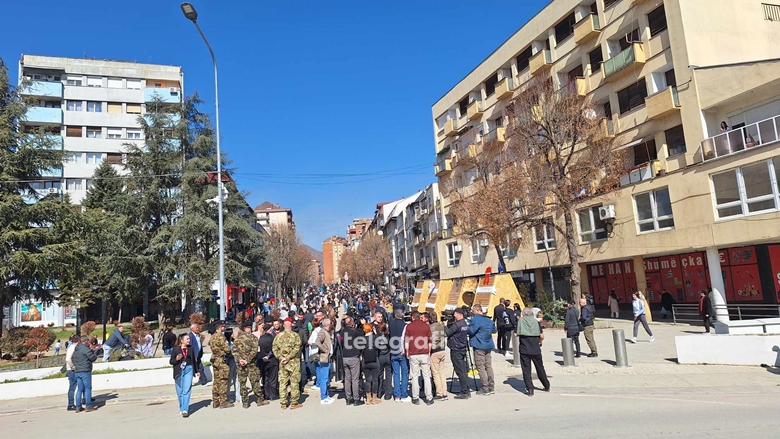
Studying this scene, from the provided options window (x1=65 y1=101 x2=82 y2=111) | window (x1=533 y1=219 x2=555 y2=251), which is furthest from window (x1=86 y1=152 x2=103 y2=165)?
window (x1=533 y1=219 x2=555 y2=251)

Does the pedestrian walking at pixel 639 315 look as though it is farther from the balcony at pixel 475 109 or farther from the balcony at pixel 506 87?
the balcony at pixel 475 109

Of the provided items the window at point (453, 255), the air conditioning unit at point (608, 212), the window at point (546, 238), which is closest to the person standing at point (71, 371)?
the air conditioning unit at point (608, 212)

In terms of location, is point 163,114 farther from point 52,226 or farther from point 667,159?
point 667,159

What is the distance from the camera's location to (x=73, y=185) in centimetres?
4334

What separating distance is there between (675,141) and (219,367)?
20.9 m

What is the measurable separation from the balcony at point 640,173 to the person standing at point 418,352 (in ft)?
57.4

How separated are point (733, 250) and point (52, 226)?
29953 millimetres

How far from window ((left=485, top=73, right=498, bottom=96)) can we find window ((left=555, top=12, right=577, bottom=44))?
620 centimetres

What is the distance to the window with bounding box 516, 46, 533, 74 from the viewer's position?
30.8m

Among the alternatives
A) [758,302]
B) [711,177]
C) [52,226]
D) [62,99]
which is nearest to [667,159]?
[711,177]

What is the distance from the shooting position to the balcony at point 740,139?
17.0m

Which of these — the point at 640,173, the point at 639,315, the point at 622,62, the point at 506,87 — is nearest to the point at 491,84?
the point at 506,87

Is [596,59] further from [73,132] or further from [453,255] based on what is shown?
[73,132]

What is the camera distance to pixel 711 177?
61.7 feet
